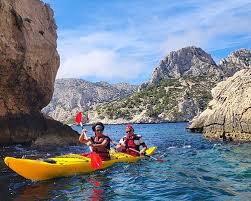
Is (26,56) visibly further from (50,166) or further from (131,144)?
(50,166)

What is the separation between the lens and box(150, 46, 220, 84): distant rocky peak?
163337mm

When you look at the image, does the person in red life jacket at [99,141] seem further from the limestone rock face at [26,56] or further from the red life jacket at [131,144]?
the limestone rock face at [26,56]

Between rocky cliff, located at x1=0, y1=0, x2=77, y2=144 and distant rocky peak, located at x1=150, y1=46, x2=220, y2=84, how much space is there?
126m

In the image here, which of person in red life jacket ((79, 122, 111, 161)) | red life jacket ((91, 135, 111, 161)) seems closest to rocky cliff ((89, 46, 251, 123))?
red life jacket ((91, 135, 111, 161))

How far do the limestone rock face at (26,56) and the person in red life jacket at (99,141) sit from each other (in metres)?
11.7

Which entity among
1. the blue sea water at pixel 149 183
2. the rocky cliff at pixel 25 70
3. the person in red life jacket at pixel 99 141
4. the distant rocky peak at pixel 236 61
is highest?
the distant rocky peak at pixel 236 61

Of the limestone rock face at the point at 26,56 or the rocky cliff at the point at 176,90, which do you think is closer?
the limestone rock face at the point at 26,56

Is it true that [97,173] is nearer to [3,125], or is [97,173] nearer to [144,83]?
[3,125]

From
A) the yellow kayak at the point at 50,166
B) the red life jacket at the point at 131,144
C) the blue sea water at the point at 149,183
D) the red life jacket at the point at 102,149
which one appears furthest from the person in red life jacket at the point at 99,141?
the red life jacket at the point at 131,144

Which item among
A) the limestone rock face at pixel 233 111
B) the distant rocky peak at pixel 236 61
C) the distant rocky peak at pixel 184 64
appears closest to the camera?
the limestone rock face at pixel 233 111

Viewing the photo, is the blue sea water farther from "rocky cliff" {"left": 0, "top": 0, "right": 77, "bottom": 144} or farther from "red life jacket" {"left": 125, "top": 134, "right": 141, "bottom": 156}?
"rocky cliff" {"left": 0, "top": 0, "right": 77, "bottom": 144}

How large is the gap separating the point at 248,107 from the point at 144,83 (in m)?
140

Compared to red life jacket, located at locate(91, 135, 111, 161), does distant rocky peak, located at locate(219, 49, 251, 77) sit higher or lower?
higher

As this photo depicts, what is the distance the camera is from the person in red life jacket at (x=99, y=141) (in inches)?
674
